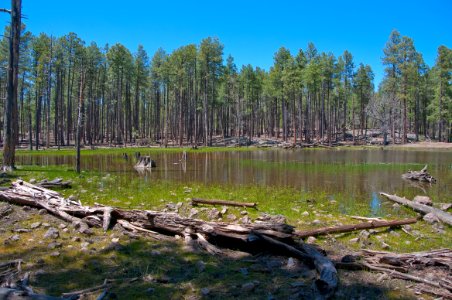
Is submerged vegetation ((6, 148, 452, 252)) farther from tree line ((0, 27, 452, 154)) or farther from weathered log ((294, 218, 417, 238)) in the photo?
tree line ((0, 27, 452, 154))

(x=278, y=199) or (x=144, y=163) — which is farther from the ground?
(x=144, y=163)

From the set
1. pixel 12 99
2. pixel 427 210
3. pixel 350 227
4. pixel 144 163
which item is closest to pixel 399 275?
pixel 350 227

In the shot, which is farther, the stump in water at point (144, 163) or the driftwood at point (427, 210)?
the stump in water at point (144, 163)

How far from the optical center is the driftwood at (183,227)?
6.16 metres

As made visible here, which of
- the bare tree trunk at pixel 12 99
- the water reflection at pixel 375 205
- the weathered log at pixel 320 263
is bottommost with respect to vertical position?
the water reflection at pixel 375 205

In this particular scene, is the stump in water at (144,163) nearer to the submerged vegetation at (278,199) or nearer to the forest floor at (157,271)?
the submerged vegetation at (278,199)

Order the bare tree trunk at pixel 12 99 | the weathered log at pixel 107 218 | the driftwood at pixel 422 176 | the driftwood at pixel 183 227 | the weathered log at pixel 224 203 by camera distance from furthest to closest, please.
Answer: the driftwood at pixel 422 176 → the bare tree trunk at pixel 12 99 → the weathered log at pixel 224 203 → the weathered log at pixel 107 218 → the driftwood at pixel 183 227

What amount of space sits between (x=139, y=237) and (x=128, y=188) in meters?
8.17

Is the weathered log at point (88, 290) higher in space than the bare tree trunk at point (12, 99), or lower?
lower

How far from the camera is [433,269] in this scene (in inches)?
225

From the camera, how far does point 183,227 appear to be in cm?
773

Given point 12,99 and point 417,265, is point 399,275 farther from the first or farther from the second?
point 12,99

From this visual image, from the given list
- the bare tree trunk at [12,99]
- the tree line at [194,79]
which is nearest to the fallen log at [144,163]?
the bare tree trunk at [12,99]

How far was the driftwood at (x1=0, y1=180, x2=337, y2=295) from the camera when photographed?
6.16 m
